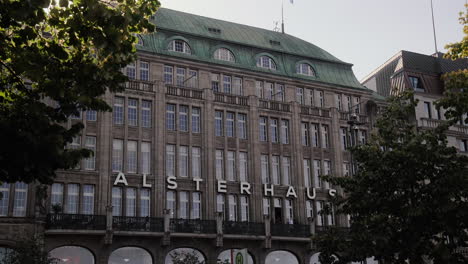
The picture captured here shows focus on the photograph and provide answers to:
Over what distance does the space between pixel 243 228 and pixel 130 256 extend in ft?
26.3

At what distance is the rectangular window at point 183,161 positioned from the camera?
44031mm

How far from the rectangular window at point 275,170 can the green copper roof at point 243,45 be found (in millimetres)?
6968

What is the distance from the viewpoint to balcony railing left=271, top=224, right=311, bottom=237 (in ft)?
148

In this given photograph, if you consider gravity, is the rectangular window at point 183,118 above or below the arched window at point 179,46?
below

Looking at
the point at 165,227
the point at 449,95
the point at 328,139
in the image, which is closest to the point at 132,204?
the point at 165,227

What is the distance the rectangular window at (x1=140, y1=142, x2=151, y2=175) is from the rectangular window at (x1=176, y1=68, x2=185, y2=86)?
5.37m

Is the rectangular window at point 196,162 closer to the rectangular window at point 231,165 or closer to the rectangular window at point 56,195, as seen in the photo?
the rectangular window at point 231,165

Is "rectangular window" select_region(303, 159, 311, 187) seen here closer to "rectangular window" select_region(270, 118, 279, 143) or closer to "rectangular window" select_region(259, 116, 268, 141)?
"rectangular window" select_region(270, 118, 279, 143)

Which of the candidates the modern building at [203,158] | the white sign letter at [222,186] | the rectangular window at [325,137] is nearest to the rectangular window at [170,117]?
the modern building at [203,158]

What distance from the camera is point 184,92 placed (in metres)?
45.6

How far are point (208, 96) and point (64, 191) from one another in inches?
491

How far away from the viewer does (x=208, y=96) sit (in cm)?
4622

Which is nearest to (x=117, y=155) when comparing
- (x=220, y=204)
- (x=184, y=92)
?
(x=184, y=92)

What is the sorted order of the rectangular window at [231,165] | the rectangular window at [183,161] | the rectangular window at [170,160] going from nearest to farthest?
the rectangular window at [170,160] < the rectangular window at [183,161] < the rectangular window at [231,165]
